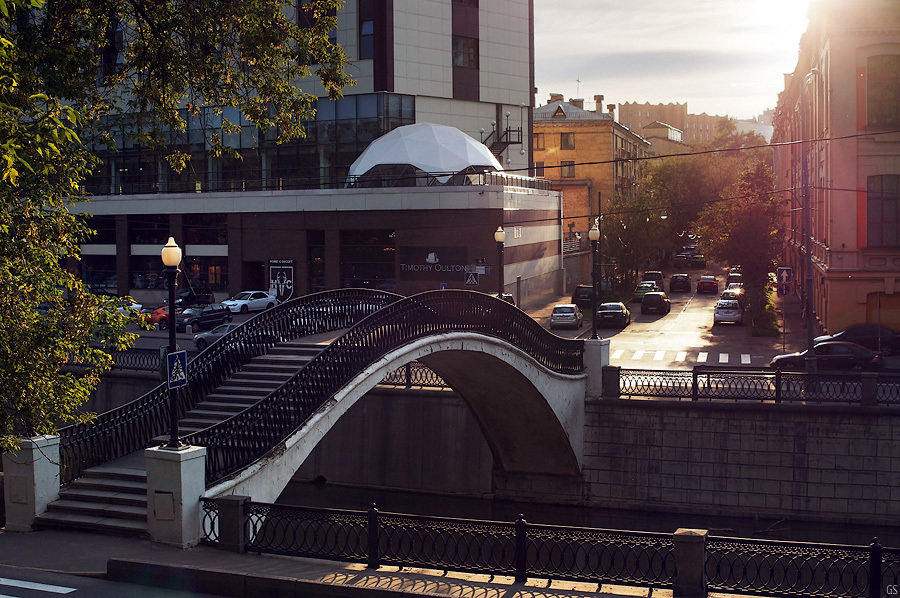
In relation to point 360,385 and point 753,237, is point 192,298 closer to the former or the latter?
point 753,237

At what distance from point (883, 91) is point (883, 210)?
4662 mm

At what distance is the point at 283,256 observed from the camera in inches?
2164

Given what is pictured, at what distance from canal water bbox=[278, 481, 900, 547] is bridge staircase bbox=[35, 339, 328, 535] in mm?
10172

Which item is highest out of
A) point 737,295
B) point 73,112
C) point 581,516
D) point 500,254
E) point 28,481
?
point 73,112

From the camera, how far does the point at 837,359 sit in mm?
32312

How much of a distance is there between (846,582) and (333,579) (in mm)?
12206

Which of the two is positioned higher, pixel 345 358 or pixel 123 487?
pixel 345 358

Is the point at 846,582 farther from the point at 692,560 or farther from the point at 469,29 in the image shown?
the point at 469,29

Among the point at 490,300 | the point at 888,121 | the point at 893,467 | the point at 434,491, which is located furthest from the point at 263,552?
the point at 888,121

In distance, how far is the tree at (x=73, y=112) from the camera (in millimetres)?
12445

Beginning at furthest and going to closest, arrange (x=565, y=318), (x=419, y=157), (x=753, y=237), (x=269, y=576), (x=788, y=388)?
(x=419, y=157) < (x=753, y=237) < (x=565, y=318) < (x=788, y=388) < (x=269, y=576)

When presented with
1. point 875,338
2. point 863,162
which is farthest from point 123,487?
point 863,162

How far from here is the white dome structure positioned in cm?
5091

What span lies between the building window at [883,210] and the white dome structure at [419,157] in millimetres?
19937
